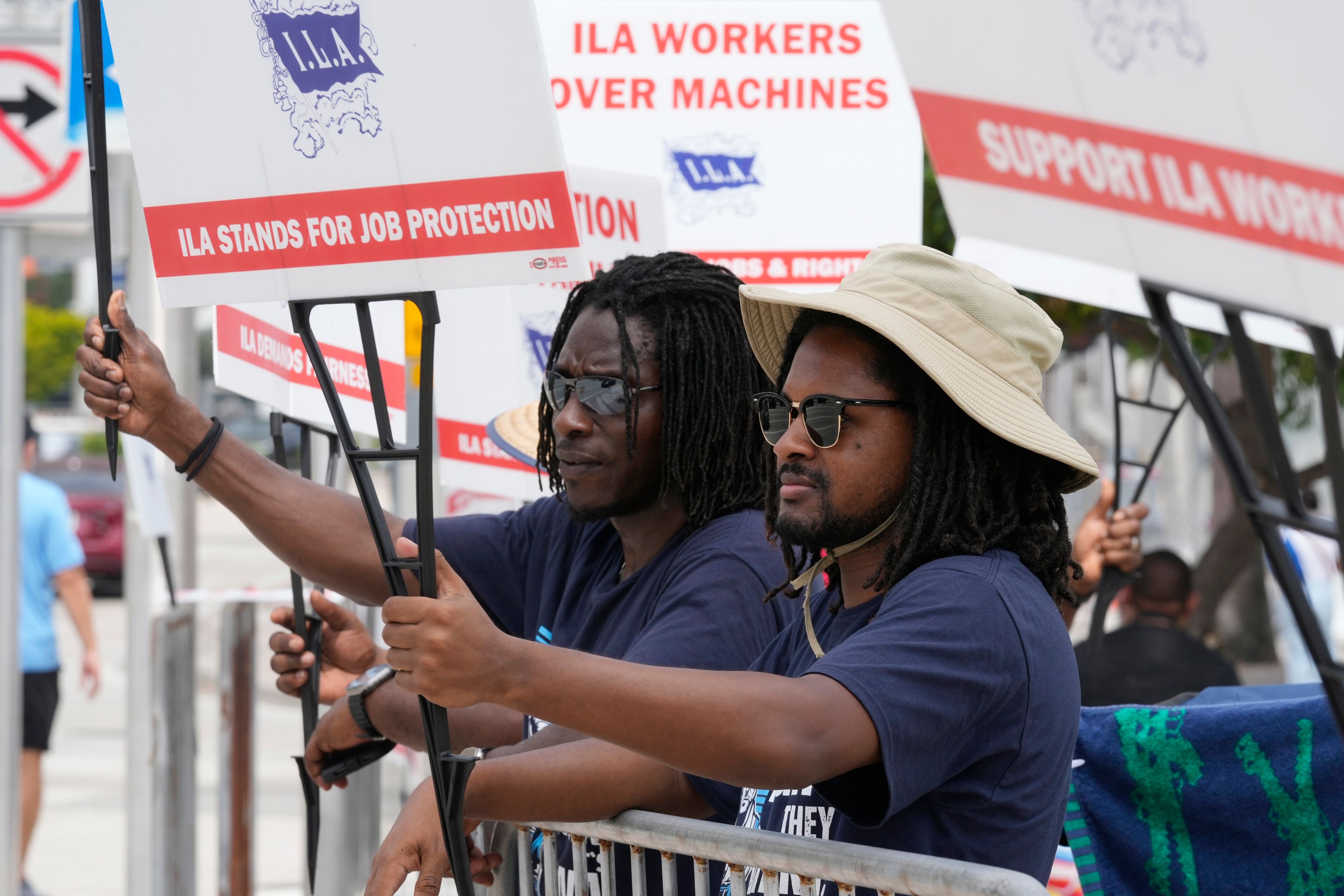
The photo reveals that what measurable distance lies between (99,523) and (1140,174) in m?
22.2

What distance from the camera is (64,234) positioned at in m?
6.50

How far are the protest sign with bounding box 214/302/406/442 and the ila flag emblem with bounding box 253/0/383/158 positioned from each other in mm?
1152

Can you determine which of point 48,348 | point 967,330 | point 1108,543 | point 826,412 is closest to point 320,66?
point 826,412

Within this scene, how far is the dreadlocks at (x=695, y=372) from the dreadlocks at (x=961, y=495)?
2.28ft

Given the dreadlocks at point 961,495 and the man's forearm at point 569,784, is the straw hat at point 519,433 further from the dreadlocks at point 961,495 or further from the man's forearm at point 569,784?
the dreadlocks at point 961,495

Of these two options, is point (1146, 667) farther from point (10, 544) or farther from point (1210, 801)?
point (10, 544)

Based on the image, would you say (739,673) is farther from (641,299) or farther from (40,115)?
(40,115)

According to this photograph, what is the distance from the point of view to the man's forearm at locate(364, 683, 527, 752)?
2781mm

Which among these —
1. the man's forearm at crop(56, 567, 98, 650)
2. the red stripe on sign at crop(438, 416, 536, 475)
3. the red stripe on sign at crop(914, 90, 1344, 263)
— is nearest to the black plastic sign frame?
the red stripe on sign at crop(914, 90, 1344, 263)

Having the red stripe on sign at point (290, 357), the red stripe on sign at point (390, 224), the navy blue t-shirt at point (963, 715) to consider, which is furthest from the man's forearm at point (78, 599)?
the navy blue t-shirt at point (963, 715)

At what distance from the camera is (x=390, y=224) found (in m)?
2.00

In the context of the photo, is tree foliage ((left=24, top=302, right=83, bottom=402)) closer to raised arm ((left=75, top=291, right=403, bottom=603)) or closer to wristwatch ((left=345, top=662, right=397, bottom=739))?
raised arm ((left=75, top=291, right=403, bottom=603))

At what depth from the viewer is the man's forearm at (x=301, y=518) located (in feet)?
10.0

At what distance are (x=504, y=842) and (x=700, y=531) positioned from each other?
650 millimetres
